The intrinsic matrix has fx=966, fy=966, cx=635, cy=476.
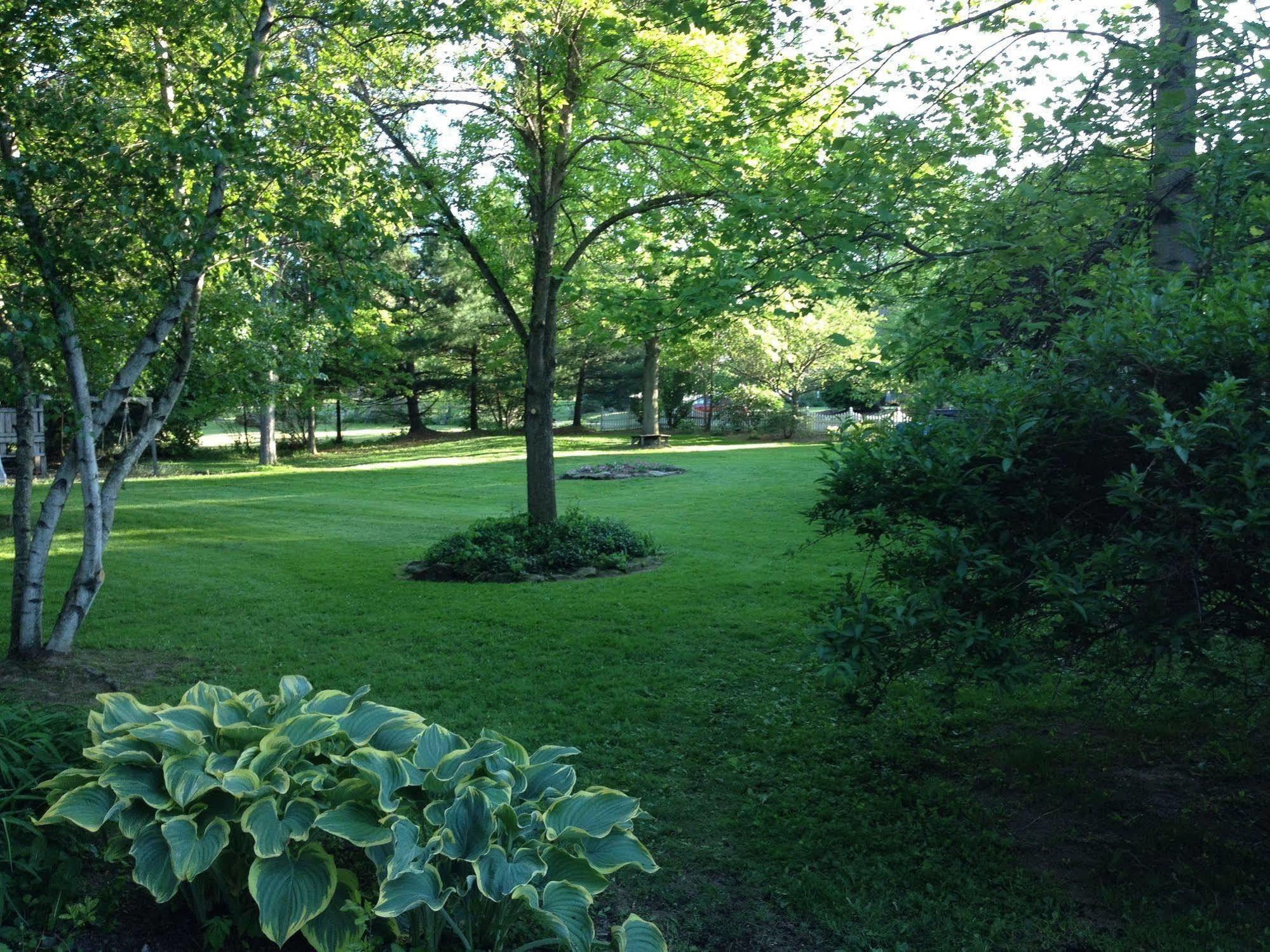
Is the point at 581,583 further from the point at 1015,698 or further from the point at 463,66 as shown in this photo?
the point at 463,66

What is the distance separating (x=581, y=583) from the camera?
9.70 meters

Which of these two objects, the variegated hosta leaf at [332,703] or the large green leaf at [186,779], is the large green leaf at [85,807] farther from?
the variegated hosta leaf at [332,703]

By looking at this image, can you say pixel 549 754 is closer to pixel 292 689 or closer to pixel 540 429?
pixel 292 689

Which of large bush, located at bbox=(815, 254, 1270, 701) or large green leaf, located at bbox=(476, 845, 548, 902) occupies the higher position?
large bush, located at bbox=(815, 254, 1270, 701)

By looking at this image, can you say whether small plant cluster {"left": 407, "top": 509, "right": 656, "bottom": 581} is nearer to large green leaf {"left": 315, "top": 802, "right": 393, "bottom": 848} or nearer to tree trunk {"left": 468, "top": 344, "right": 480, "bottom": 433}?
large green leaf {"left": 315, "top": 802, "right": 393, "bottom": 848}

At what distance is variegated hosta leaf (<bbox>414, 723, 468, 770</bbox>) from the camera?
343cm

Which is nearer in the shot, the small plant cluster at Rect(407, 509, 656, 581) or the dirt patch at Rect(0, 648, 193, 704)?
the dirt patch at Rect(0, 648, 193, 704)

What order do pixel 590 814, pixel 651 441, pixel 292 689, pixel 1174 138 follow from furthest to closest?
1. pixel 651 441
2. pixel 1174 138
3. pixel 292 689
4. pixel 590 814

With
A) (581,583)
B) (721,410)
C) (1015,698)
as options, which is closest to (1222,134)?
(1015,698)

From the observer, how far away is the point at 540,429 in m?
10.7

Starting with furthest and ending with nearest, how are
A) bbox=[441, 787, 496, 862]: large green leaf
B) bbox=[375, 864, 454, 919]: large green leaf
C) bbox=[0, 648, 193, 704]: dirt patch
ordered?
bbox=[0, 648, 193, 704]: dirt patch, bbox=[441, 787, 496, 862]: large green leaf, bbox=[375, 864, 454, 919]: large green leaf

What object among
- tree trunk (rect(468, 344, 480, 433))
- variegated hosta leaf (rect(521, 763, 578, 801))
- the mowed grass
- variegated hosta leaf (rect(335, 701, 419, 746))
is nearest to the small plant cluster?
the mowed grass

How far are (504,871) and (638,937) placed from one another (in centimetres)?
48

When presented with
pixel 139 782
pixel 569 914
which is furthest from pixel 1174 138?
pixel 139 782
